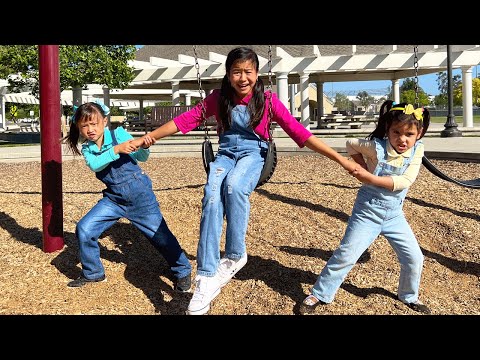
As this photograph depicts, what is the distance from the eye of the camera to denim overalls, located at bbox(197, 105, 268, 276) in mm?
3172

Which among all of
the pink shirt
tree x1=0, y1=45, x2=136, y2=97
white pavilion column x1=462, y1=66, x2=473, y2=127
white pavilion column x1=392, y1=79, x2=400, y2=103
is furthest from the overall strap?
white pavilion column x1=392, y1=79, x2=400, y2=103

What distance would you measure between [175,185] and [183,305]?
123 inches

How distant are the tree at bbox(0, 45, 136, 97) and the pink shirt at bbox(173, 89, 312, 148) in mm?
16806

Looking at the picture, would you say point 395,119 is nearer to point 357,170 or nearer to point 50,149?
point 357,170

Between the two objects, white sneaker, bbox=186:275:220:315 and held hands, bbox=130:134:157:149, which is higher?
held hands, bbox=130:134:157:149

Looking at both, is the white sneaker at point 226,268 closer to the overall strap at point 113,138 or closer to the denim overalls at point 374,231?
the denim overalls at point 374,231

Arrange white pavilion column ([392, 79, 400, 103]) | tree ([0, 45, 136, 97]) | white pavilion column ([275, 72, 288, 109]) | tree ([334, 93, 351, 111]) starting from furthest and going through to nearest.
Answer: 1. tree ([334, 93, 351, 111])
2. white pavilion column ([392, 79, 400, 103])
3. white pavilion column ([275, 72, 288, 109])
4. tree ([0, 45, 136, 97])

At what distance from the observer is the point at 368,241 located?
3332 millimetres

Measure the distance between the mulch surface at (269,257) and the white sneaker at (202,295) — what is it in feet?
1.45

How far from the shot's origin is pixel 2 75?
64.0ft

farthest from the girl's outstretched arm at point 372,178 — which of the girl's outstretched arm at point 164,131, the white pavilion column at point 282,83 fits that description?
the white pavilion column at point 282,83

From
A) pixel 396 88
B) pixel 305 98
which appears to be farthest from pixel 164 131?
pixel 396 88

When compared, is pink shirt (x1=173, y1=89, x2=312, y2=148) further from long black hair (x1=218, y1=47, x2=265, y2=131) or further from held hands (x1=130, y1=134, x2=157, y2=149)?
held hands (x1=130, y1=134, x2=157, y2=149)
